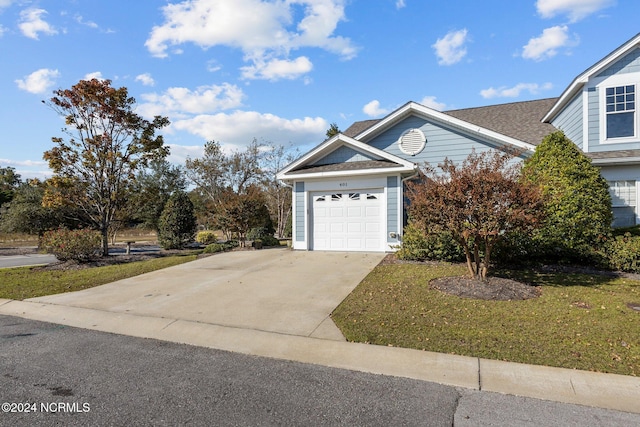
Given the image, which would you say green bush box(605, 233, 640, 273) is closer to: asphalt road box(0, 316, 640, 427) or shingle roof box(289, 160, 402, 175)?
shingle roof box(289, 160, 402, 175)

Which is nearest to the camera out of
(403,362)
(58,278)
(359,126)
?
(403,362)

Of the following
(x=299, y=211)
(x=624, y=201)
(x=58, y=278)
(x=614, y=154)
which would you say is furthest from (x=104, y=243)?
(x=624, y=201)

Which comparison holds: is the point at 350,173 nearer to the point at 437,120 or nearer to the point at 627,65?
the point at 437,120

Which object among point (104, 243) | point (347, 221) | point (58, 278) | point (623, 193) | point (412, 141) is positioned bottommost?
point (58, 278)

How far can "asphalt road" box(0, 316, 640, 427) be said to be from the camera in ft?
9.50

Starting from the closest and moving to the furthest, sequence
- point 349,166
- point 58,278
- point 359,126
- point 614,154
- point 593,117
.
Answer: point 58,278 < point 614,154 < point 593,117 < point 349,166 < point 359,126

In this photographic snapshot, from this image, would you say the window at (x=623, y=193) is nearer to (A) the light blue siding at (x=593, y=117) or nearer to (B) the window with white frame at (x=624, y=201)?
(B) the window with white frame at (x=624, y=201)

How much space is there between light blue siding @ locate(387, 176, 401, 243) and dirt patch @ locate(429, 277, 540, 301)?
180 inches

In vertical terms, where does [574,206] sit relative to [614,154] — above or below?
below

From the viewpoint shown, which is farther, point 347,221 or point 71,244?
point 347,221

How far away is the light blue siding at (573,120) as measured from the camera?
1202 centimetres

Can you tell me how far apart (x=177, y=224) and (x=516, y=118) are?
15848 mm

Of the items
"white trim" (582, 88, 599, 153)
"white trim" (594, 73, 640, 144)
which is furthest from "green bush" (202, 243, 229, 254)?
"white trim" (594, 73, 640, 144)

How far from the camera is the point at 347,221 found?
41.3 ft
